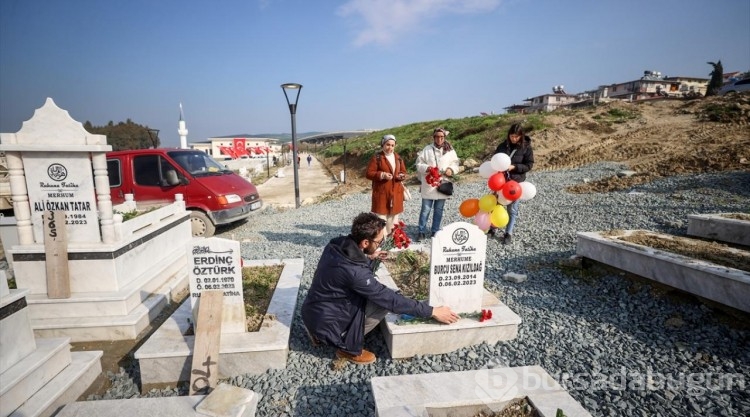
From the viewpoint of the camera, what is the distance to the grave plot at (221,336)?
9.15 feet

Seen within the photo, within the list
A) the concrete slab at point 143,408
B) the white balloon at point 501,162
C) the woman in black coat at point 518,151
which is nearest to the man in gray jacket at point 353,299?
the concrete slab at point 143,408

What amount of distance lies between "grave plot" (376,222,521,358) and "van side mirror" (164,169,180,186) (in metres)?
5.82

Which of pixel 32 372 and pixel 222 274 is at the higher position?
pixel 222 274

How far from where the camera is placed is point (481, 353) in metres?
3.01

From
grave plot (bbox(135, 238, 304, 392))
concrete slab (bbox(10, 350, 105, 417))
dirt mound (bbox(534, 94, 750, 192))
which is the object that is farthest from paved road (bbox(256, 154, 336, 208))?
concrete slab (bbox(10, 350, 105, 417))

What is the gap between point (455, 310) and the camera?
10.7 feet

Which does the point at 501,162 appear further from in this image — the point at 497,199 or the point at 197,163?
the point at 197,163

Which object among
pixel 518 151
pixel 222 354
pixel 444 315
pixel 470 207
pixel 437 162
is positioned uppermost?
pixel 518 151

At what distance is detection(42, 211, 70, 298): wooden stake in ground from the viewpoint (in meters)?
3.49

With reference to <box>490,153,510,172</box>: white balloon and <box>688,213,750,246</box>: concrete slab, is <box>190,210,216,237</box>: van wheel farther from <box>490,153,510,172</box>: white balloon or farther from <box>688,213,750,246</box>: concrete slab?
<box>688,213,750,246</box>: concrete slab

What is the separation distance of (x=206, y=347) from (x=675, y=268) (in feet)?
14.4

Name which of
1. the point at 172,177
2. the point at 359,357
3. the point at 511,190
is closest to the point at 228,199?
the point at 172,177

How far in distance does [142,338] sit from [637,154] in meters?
14.9

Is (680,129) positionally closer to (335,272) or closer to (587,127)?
(587,127)
